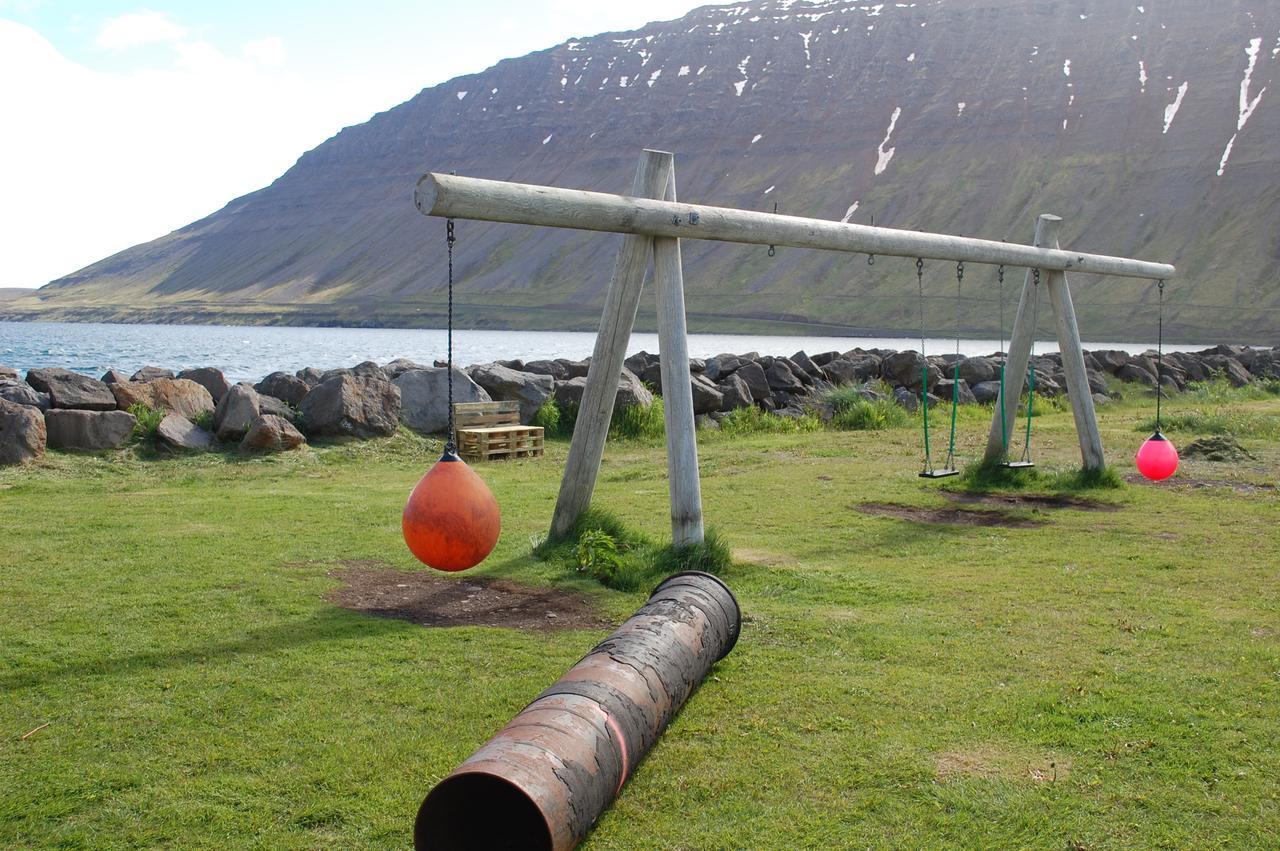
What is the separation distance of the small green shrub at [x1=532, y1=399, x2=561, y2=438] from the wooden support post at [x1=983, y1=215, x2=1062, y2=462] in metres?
7.23

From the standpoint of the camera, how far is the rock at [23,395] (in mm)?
14141

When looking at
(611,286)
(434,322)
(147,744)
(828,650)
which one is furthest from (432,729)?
(434,322)

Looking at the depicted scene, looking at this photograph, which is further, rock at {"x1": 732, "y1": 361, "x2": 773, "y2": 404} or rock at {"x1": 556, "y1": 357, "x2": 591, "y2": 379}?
rock at {"x1": 556, "y1": 357, "x2": 591, "y2": 379}

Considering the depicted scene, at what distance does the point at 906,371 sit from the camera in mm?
25312

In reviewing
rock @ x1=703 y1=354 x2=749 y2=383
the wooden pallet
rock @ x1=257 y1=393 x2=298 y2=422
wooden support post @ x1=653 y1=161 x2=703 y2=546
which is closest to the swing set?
wooden support post @ x1=653 y1=161 x2=703 y2=546

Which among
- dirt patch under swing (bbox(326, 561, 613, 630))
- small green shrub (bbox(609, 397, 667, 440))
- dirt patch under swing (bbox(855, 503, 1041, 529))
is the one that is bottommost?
dirt patch under swing (bbox(855, 503, 1041, 529))

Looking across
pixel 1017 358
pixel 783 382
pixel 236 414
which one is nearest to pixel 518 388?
pixel 236 414

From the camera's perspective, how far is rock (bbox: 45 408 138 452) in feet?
45.6

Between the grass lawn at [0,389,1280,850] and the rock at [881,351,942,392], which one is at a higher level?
the rock at [881,351,942,392]

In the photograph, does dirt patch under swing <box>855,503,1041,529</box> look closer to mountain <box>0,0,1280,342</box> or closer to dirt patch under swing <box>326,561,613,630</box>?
dirt patch under swing <box>326,561,613,630</box>

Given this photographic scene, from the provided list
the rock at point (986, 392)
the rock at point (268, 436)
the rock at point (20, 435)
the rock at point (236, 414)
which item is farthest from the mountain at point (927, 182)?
the rock at point (20, 435)

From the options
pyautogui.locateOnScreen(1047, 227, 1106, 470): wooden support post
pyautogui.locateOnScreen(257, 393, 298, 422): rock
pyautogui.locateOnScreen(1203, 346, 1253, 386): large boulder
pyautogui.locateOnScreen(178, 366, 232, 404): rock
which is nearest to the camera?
pyautogui.locateOnScreen(1047, 227, 1106, 470): wooden support post

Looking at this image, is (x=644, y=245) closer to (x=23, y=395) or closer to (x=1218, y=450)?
(x=23, y=395)

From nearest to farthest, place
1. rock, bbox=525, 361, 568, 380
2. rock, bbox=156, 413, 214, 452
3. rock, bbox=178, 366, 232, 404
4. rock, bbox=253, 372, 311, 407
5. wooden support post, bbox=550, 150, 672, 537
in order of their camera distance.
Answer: wooden support post, bbox=550, 150, 672, 537 < rock, bbox=156, 413, 214, 452 < rock, bbox=253, 372, 311, 407 < rock, bbox=178, 366, 232, 404 < rock, bbox=525, 361, 568, 380
